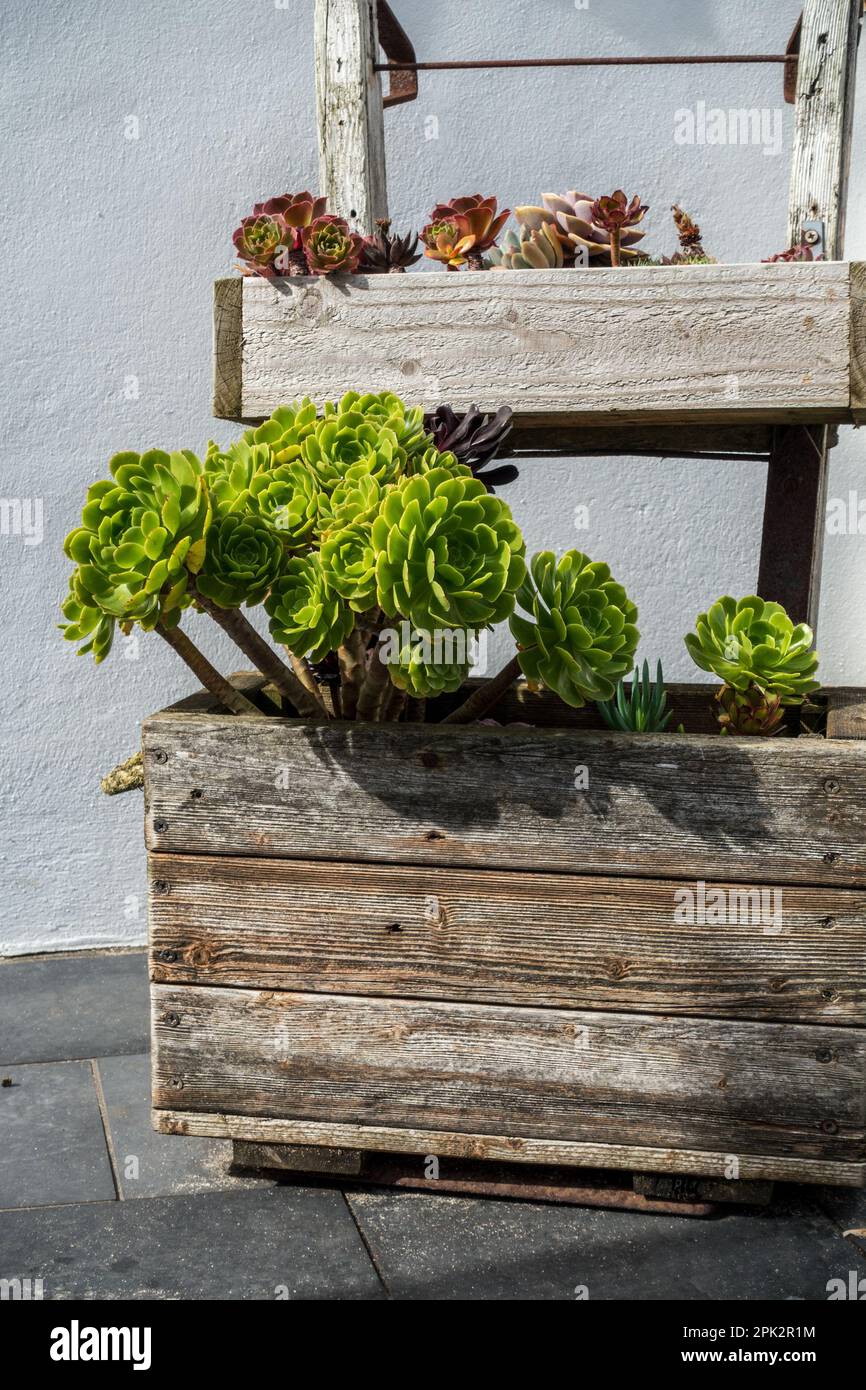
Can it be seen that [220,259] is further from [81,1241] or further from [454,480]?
[81,1241]

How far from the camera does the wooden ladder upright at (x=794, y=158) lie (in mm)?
1727

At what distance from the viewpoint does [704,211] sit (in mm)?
2553

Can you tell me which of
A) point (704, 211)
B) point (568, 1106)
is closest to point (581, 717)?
point (568, 1106)

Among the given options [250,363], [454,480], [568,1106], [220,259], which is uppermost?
[220,259]

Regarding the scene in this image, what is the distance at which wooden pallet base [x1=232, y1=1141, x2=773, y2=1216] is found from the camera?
160 cm

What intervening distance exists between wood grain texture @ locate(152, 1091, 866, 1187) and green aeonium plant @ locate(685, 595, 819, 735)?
559 mm

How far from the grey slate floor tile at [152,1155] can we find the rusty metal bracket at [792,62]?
5.91 feet

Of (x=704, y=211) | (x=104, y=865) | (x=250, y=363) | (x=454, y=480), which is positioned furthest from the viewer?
(x=104, y=865)

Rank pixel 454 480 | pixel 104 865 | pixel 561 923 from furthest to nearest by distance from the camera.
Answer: pixel 104 865
pixel 561 923
pixel 454 480

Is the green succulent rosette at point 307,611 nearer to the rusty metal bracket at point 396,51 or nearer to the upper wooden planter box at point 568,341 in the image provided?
the upper wooden planter box at point 568,341

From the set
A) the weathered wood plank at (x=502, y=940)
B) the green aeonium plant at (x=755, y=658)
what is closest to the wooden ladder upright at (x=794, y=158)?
the green aeonium plant at (x=755, y=658)

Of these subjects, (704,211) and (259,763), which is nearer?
(259,763)

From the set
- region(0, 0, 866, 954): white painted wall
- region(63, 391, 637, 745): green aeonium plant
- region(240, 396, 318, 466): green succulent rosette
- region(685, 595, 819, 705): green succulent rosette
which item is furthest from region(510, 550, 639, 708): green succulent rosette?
region(0, 0, 866, 954): white painted wall

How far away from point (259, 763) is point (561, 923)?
1.44ft
